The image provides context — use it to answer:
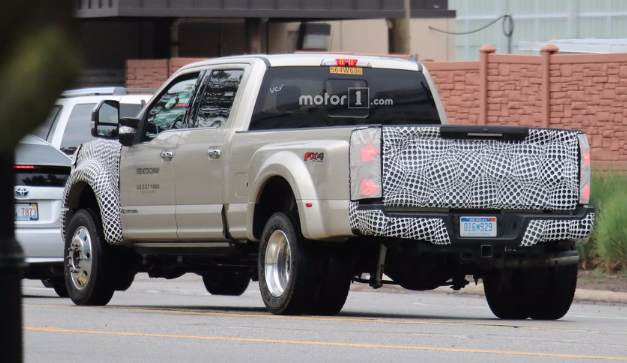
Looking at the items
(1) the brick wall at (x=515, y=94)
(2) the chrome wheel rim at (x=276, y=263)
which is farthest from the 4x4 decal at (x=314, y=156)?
(1) the brick wall at (x=515, y=94)

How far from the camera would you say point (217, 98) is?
35.4 ft

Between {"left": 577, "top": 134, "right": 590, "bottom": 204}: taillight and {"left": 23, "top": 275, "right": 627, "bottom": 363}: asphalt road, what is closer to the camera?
{"left": 23, "top": 275, "right": 627, "bottom": 363}: asphalt road

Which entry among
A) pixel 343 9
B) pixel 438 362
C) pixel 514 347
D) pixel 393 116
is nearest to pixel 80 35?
pixel 438 362

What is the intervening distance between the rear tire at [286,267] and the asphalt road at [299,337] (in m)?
0.15

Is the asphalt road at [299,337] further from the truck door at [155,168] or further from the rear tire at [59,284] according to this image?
the rear tire at [59,284]

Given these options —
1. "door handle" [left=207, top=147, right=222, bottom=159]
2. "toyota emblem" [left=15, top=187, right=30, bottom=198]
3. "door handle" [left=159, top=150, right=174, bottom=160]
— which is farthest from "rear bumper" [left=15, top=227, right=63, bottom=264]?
"door handle" [left=207, top=147, right=222, bottom=159]

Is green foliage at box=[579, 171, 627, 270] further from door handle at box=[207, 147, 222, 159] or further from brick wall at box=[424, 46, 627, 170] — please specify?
door handle at box=[207, 147, 222, 159]

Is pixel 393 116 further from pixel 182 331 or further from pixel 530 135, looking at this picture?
pixel 182 331

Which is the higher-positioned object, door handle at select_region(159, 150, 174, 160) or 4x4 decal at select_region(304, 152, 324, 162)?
4x4 decal at select_region(304, 152, 324, 162)

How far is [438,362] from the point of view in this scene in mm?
6910

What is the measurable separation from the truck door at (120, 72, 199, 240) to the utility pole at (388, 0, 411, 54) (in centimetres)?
1391

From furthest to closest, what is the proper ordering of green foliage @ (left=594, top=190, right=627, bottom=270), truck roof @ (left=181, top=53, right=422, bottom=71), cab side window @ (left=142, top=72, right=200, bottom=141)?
green foliage @ (left=594, top=190, right=627, bottom=270) → cab side window @ (left=142, top=72, right=200, bottom=141) → truck roof @ (left=181, top=53, right=422, bottom=71)

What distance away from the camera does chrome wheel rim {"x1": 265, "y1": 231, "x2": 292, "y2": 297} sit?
980 centimetres

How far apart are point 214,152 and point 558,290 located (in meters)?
2.87
